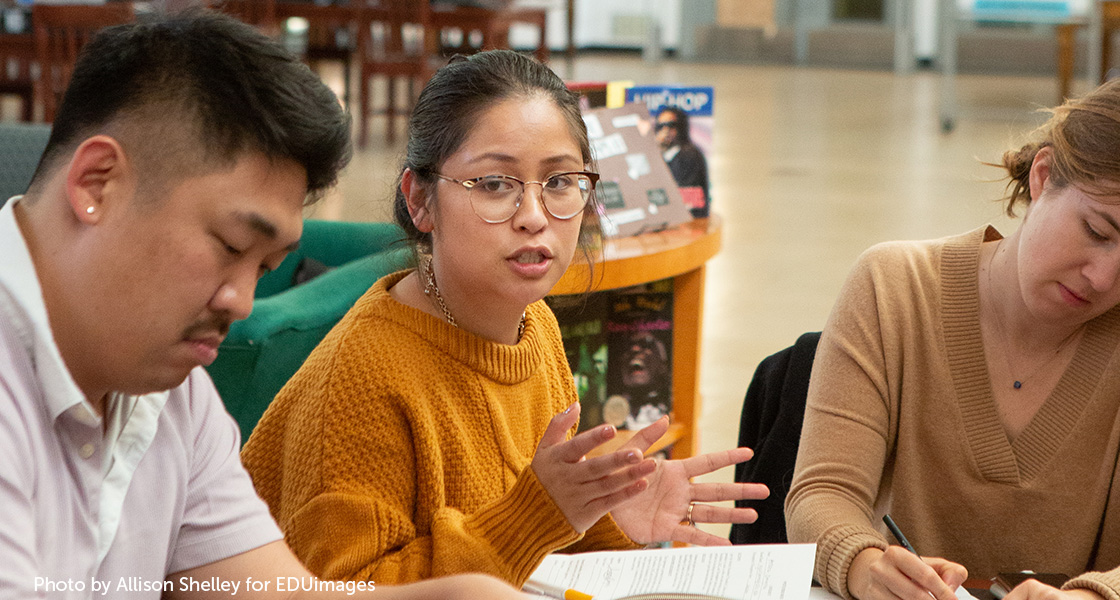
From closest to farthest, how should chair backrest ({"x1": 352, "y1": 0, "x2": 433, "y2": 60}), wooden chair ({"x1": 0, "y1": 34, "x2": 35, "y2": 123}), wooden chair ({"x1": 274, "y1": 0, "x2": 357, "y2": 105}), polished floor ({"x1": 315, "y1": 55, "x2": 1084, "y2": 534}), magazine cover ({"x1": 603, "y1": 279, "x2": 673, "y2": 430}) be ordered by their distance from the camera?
magazine cover ({"x1": 603, "y1": 279, "x2": 673, "y2": 430}), polished floor ({"x1": 315, "y1": 55, "x2": 1084, "y2": 534}), wooden chair ({"x1": 0, "y1": 34, "x2": 35, "y2": 123}), chair backrest ({"x1": 352, "y1": 0, "x2": 433, "y2": 60}), wooden chair ({"x1": 274, "y1": 0, "x2": 357, "y2": 105})

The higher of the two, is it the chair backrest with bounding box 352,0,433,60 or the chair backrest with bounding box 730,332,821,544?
the chair backrest with bounding box 352,0,433,60

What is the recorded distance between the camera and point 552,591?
1195 millimetres

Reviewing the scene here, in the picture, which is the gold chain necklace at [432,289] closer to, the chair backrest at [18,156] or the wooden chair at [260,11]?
the chair backrest at [18,156]

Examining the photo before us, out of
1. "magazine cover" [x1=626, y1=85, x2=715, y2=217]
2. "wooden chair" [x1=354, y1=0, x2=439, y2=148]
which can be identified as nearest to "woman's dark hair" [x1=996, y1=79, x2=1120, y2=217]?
"magazine cover" [x1=626, y1=85, x2=715, y2=217]

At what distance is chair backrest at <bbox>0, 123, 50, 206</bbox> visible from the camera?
274 cm

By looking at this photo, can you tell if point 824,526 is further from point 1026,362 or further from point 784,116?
point 784,116

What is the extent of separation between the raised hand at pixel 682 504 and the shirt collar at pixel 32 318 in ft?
2.12

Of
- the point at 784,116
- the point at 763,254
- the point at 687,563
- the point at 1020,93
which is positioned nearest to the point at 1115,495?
the point at 687,563

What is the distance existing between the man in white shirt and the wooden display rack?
107cm

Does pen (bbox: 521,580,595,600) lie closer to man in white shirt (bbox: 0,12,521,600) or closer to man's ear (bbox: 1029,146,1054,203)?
man in white shirt (bbox: 0,12,521,600)

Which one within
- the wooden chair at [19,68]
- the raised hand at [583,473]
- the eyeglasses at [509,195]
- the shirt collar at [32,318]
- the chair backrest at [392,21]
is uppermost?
the chair backrest at [392,21]

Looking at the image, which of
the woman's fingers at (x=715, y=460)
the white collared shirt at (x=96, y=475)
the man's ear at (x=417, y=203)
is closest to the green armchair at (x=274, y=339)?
the man's ear at (x=417, y=203)

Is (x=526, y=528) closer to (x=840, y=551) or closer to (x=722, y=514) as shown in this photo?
(x=722, y=514)

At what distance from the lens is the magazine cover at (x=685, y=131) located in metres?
2.42
